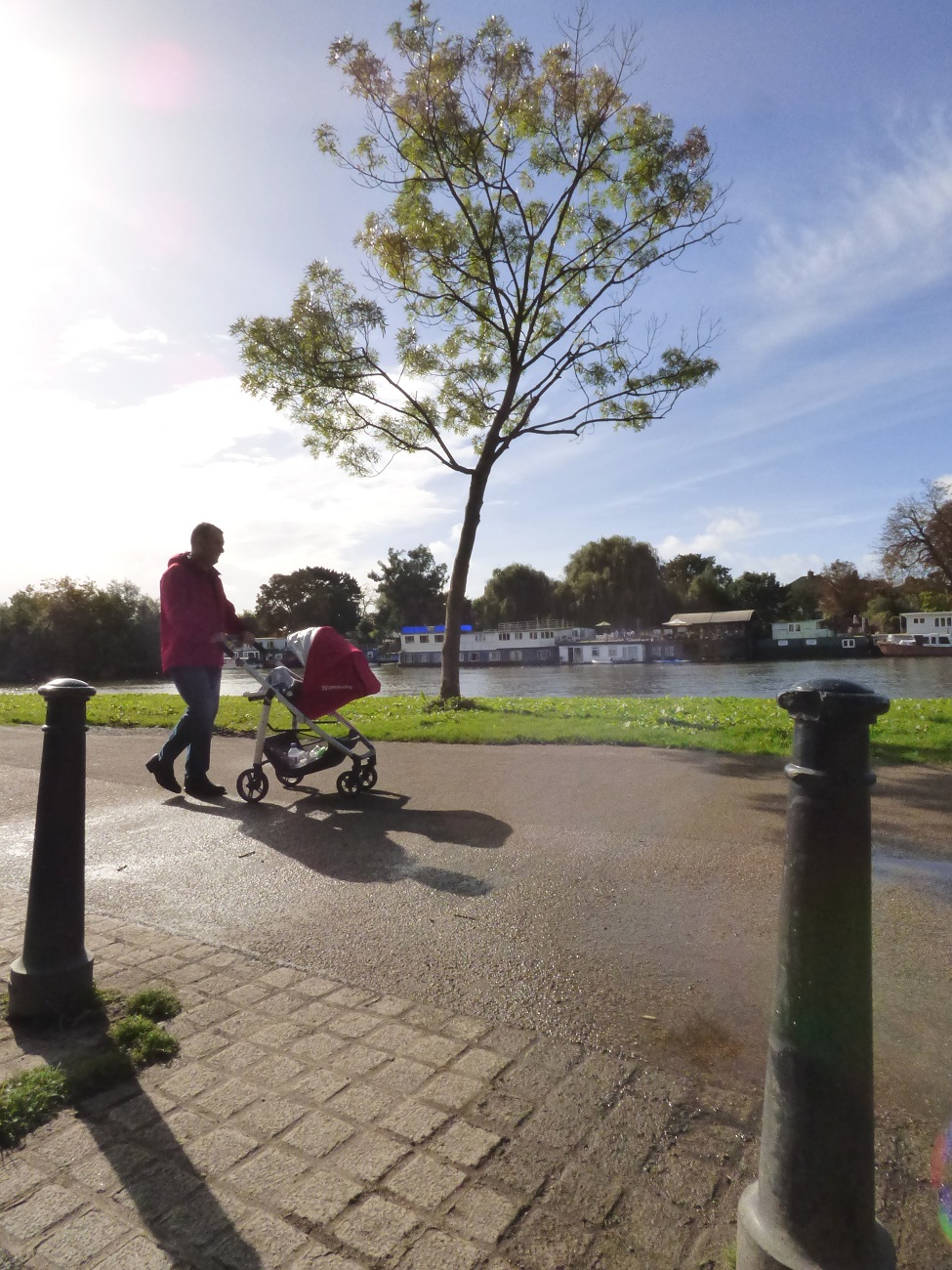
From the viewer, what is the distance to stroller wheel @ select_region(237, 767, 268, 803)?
6.48 metres

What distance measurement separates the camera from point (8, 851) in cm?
529

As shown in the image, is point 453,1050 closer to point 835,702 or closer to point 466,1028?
point 466,1028

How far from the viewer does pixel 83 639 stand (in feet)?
117

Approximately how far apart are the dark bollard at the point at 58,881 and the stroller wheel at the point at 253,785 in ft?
10.9

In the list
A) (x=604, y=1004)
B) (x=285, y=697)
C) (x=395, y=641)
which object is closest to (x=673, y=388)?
(x=285, y=697)

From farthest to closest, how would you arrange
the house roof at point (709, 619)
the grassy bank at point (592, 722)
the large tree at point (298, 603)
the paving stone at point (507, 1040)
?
1. the house roof at point (709, 619)
2. the large tree at point (298, 603)
3. the grassy bank at point (592, 722)
4. the paving stone at point (507, 1040)

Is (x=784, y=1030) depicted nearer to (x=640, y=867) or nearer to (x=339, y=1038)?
(x=339, y=1038)

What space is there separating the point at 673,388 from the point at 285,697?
38.6 ft

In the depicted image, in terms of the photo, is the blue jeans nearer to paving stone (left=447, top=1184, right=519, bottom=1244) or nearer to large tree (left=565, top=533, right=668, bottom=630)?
paving stone (left=447, top=1184, right=519, bottom=1244)

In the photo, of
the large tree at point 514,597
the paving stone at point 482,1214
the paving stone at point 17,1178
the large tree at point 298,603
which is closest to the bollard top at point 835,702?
the paving stone at point 482,1214

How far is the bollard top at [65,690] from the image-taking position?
303 centimetres

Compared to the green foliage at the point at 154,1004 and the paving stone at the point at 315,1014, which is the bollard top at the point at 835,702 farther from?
the green foliage at the point at 154,1004

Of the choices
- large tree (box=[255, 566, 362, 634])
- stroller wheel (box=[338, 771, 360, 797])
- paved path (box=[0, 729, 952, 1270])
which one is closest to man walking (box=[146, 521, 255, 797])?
stroller wheel (box=[338, 771, 360, 797])

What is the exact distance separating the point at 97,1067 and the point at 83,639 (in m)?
36.6
